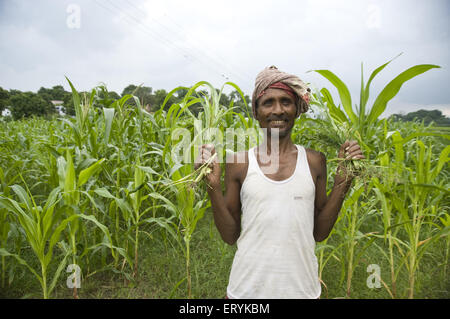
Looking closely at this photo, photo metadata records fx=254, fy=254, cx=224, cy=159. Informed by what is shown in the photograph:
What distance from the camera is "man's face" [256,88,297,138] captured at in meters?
0.98

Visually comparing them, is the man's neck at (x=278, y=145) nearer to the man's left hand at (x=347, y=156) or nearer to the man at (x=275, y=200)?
the man at (x=275, y=200)

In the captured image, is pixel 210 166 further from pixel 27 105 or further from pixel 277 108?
pixel 27 105

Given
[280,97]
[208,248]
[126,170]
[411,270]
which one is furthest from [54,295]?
[411,270]

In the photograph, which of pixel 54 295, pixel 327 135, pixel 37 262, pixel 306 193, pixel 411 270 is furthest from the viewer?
pixel 37 262

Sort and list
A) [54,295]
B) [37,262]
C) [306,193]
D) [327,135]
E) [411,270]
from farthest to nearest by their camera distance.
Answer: [37,262] < [54,295] < [411,270] < [327,135] < [306,193]

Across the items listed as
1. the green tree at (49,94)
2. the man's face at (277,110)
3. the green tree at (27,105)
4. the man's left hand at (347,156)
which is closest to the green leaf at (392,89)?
the man's left hand at (347,156)

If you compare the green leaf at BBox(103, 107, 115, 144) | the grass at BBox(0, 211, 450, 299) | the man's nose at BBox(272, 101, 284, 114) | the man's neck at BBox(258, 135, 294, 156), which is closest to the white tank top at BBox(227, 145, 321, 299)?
the man's neck at BBox(258, 135, 294, 156)

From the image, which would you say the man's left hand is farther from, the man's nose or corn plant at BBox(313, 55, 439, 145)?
the man's nose

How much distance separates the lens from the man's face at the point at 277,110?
3.22 feet

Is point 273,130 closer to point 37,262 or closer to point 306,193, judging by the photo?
point 306,193

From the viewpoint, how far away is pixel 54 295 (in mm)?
1813

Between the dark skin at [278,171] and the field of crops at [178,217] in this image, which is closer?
the dark skin at [278,171]

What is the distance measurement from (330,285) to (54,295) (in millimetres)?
2053

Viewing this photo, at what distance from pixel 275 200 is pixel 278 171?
123 mm
